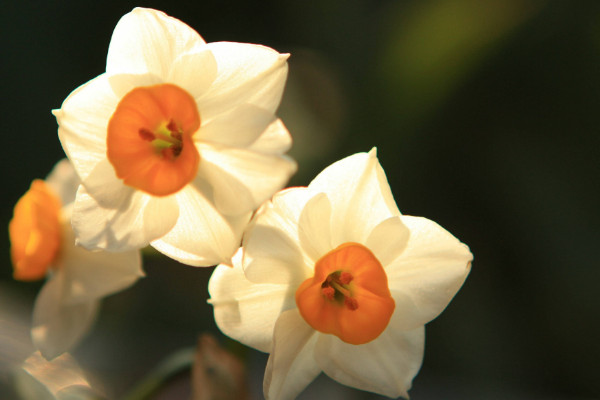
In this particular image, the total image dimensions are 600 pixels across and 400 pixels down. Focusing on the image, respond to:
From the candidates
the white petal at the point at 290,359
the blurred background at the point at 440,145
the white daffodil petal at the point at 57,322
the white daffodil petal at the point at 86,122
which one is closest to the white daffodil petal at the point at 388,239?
the white petal at the point at 290,359

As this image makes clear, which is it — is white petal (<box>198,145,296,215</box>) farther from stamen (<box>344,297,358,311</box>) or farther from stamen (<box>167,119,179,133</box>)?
stamen (<box>344,297,358,311</box>)

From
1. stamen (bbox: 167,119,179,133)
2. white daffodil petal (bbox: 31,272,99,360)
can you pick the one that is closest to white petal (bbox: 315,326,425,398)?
stamen (bbox: 167,119,179,133)

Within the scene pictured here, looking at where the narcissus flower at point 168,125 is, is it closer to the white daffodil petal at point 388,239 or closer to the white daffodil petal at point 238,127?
the white daffodil petal at point 238,127

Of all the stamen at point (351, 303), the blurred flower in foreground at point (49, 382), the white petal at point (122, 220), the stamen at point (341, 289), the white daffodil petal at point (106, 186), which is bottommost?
the blurred flower in foreground at point (49, 382)

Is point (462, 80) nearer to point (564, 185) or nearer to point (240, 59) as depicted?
point (564, 185)

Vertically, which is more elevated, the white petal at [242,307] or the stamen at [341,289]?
the stamen at [341,289]

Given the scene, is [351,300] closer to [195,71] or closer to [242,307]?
[242,307]
